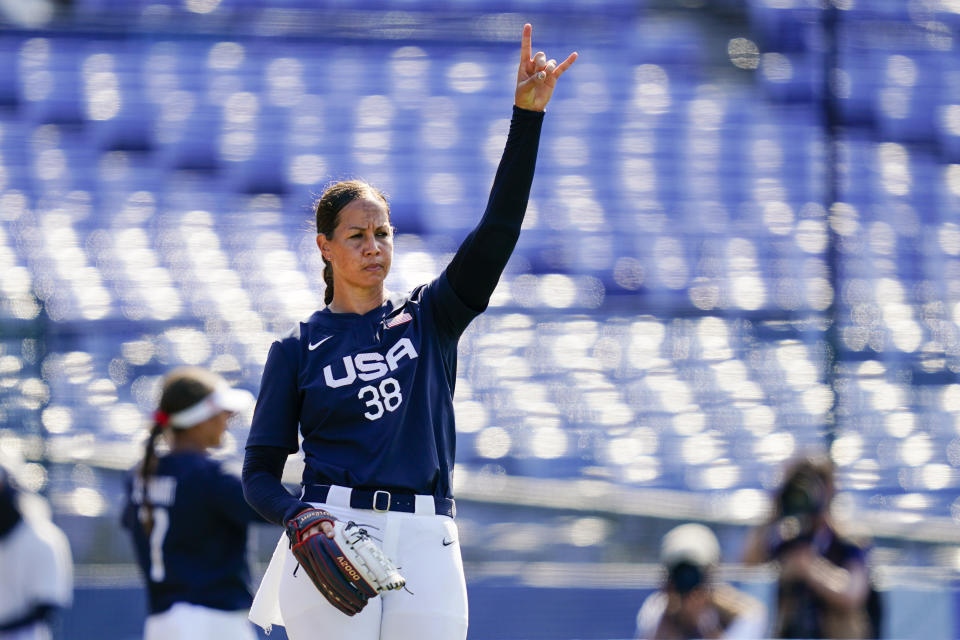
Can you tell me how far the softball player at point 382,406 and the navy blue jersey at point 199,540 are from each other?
1.28 m

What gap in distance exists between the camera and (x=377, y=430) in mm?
2131

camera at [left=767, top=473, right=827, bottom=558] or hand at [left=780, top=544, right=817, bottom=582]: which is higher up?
camera at [left=767, top=473, right=827, bottom=558]

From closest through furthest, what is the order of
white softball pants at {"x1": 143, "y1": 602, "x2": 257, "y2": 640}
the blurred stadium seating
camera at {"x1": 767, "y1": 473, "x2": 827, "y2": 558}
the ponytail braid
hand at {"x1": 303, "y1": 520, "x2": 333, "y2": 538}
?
hand at {"x1": 303, "y1": 520, "x2": 333, "y2": 538} → white softball pants at {"x1": 143, "y1": 602, "x2": 257, "y2": 640} → the ponytail braid → camera at {"x1": 767, "y1": 473, "x2": 827, "y2": 558} → the blurred stadium seating

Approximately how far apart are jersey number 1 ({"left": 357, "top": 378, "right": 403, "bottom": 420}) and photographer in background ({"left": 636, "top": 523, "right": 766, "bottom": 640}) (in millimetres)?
2814

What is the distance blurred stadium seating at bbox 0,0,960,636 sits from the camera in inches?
275

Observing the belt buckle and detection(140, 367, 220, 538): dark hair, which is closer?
the belt buckle

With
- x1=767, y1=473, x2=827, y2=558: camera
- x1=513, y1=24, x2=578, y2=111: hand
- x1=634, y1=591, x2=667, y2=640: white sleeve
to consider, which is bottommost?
x1=634, y1=591, x2=667, y2=640: white sleeve

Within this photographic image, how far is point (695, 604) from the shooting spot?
15.4ft

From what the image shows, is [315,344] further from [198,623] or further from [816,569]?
[816,569]

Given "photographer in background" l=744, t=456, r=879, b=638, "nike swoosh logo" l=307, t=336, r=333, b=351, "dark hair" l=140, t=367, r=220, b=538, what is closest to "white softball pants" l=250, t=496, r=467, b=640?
"nike swoosh logo" l=307, t=336, r=333, b=351

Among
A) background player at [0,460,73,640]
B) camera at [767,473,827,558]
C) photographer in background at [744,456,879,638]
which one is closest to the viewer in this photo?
background player at [0,460,73,640]

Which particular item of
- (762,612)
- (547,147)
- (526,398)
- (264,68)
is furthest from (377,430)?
(264,68)

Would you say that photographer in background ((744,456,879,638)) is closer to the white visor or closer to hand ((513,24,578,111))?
the white visor

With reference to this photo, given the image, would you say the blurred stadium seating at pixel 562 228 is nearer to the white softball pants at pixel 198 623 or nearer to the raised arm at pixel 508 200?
the white softball pants at pixel 198 623
